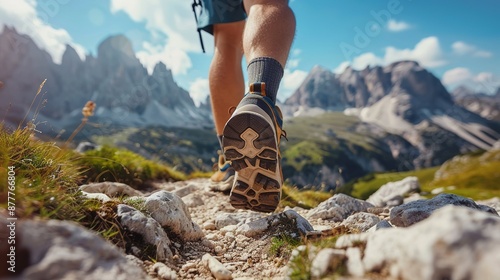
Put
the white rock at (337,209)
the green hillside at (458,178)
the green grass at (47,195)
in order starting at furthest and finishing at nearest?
the green hillside at (458,178)
the white rock at (337,209)
the green grass at (47,195)

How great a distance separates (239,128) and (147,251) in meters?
1.23

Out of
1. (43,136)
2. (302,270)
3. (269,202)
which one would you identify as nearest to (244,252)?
(269,202)

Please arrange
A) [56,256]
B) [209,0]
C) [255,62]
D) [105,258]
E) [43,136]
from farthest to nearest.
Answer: [209,0], [43,136], [255,62], [105,258], [56,256]

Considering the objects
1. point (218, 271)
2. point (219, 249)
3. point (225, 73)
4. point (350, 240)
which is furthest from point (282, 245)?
point (225, 73)

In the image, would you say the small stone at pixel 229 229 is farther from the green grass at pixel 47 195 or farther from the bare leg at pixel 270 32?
the bare leg at pixel 270 32

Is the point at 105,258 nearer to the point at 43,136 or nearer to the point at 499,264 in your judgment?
the point at 499,264

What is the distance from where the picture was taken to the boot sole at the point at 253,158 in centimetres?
274

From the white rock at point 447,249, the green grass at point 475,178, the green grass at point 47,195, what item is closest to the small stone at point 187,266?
the green grass at point 47,195

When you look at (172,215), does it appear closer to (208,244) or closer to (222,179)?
(208,244)

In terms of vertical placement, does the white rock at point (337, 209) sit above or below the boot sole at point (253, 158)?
below

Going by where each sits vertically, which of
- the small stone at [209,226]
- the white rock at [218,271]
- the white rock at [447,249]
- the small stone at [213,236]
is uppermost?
the white rock at [447,249]

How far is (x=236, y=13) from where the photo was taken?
4.48m

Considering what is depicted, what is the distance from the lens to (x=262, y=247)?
117 inches

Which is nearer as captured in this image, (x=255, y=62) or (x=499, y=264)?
(x=499, y=264)
